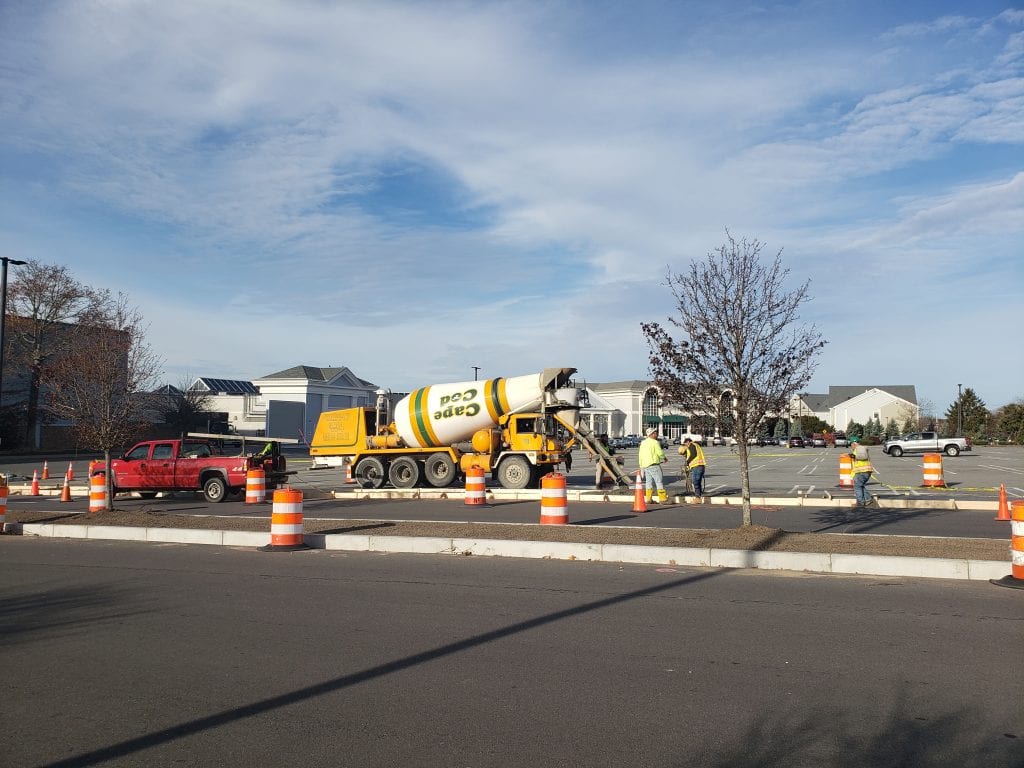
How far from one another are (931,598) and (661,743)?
5.18 meters

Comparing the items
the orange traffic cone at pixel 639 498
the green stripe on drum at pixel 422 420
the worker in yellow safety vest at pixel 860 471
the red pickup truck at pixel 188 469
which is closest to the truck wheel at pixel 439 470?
the green stripe on drum at pixel 422 420

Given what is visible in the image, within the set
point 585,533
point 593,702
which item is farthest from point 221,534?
point 593,702

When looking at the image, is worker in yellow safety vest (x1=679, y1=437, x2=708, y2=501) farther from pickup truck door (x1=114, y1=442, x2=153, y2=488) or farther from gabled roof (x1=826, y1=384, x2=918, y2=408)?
gabled roof (x1=826, y1=384, x2=918, y2=408)

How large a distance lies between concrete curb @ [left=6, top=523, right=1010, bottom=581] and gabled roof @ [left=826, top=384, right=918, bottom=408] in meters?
121

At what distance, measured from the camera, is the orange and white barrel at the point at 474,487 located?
18625mm

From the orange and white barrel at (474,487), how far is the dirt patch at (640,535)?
3.83m

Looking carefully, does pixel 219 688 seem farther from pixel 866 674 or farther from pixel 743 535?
pixel 743 535

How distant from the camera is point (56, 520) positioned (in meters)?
15.5

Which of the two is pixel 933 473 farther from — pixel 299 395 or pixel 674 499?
pixel 299 395

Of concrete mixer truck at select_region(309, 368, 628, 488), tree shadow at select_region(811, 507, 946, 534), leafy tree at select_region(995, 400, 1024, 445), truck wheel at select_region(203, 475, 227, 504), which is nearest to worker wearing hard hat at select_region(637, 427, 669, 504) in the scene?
concrete mixer truck at select_region(309, 368, 628, 488)

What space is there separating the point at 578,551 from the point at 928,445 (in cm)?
4820

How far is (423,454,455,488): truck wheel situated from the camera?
2328cm

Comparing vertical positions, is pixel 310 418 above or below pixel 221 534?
above

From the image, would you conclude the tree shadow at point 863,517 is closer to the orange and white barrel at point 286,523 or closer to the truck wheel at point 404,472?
the orange and white barrel at point 286,523
